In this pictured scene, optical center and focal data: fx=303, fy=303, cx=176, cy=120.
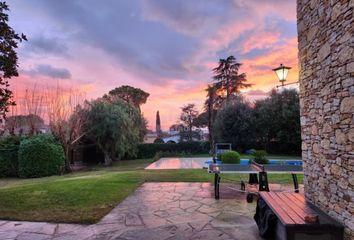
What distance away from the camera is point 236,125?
21.0 m

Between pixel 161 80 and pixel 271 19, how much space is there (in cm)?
921

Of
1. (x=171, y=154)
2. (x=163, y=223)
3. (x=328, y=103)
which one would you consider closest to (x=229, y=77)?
(x=171, y=154)

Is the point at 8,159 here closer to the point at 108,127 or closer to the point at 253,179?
the point at 108,127

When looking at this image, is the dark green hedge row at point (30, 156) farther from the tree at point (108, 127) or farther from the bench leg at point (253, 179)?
the bench leg at point (253, 179)

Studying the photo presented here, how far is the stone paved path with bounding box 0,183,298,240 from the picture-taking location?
4.16 meters

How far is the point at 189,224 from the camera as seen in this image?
467 centimetres

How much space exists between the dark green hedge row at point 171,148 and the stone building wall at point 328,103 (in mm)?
20156

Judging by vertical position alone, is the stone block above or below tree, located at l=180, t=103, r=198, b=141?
below

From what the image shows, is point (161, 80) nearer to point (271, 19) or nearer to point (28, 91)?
point (28, 91)

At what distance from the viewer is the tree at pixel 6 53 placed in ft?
19.1

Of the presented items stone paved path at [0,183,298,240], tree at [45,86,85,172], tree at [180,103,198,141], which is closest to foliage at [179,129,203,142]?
tree at [180,103,198,141]

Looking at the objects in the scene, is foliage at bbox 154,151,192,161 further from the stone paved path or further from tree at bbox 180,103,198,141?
the stone paved path

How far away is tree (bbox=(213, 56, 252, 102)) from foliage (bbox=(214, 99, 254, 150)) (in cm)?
1164

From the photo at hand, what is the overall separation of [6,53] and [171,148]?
19102mm
